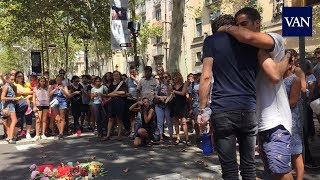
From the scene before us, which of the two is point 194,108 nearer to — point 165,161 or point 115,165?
point 165,161

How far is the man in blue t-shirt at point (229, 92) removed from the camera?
3297 mm

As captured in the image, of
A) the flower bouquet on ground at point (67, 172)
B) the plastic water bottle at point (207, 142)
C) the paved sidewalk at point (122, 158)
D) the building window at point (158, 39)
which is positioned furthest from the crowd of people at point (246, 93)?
the building window at point (158, 39)

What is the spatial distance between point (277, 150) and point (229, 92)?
2.25ft

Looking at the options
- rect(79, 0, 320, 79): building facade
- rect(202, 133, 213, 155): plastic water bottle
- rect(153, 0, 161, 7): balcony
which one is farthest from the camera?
rect(153, 0, 161, 7): balcony

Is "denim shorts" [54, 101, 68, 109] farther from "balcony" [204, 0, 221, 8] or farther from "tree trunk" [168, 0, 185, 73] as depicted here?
"balcony" [204, 0, 221, 8]

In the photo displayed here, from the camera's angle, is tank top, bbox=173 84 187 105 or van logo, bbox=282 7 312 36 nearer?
van logo, bbox=282 7 312 36

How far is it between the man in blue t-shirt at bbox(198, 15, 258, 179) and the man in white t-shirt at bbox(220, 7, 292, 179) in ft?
0.40

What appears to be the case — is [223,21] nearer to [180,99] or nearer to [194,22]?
[180,99]

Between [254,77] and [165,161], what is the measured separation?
165 inches

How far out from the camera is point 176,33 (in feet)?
43.2

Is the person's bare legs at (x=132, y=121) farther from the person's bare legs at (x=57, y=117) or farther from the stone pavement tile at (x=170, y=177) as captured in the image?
the stone pavement tile at (x=170, y=177)

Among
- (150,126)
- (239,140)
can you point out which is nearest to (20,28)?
(150,126)

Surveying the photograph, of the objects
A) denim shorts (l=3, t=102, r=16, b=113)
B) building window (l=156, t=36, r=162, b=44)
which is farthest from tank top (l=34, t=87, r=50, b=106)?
building window (l=156, t=36, r=162, b=44)

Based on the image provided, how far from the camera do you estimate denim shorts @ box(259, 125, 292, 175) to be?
342cm
